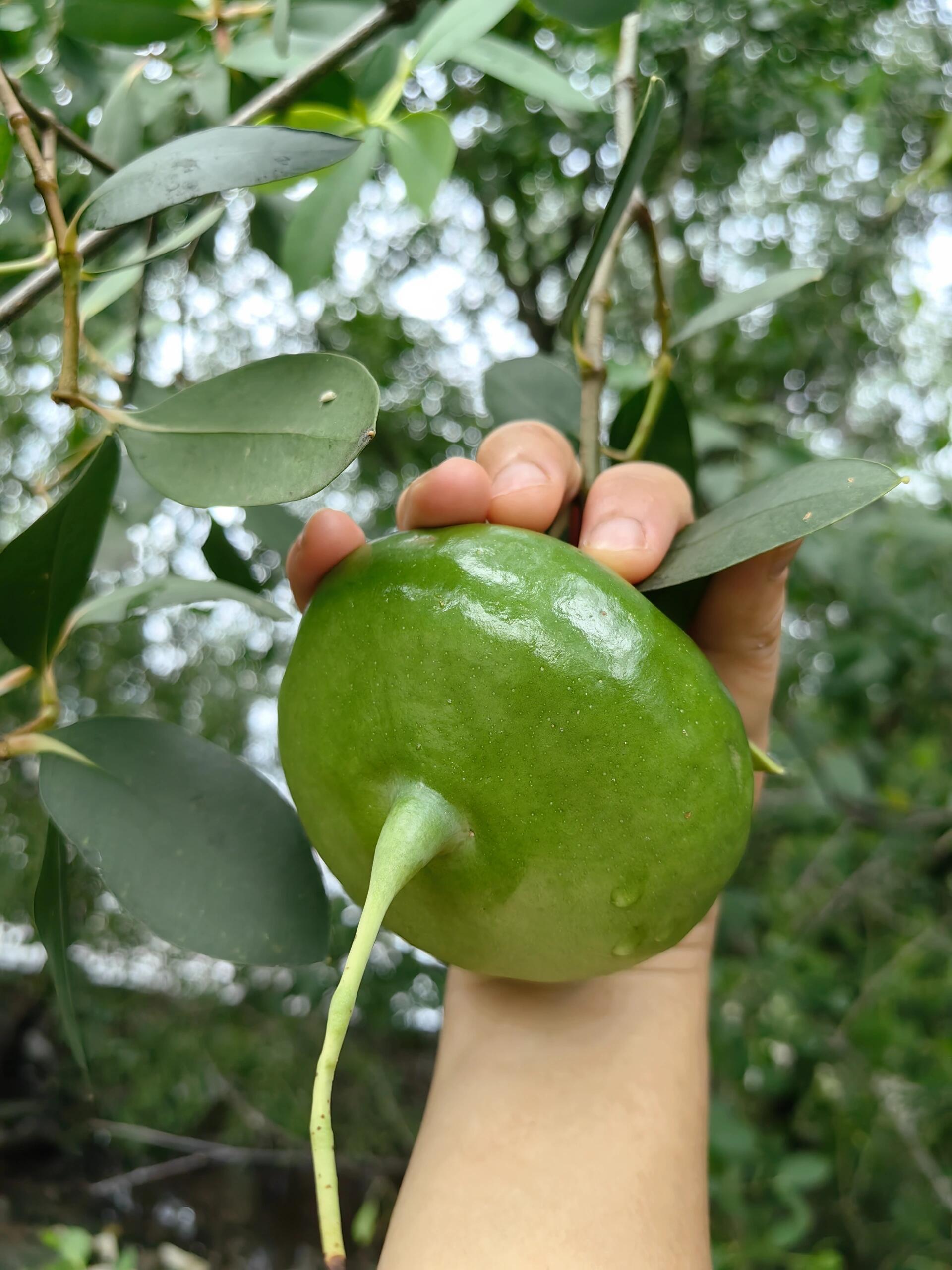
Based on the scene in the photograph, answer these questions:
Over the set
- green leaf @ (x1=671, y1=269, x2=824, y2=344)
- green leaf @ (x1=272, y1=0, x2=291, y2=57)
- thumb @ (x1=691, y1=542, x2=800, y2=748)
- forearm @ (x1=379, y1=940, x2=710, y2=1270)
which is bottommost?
forearm @ (x1=379, y1=940, x2=710, y2=1270)

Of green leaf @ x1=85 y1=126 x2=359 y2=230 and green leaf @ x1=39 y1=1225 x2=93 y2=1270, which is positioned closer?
green leaf @ x1=85 y1=126 x2=359 y2=230

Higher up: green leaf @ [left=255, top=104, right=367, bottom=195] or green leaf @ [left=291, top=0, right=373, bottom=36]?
green leaf @ [left=291, top=0, right=373, bottom=36]

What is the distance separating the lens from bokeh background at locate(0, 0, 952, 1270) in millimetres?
1273

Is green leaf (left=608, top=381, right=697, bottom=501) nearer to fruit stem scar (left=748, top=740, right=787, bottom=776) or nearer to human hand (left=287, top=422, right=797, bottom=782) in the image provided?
human hand (left=287, top=422, right=797, bottom=782)

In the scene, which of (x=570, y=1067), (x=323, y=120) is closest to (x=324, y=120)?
(x=323, y=120)

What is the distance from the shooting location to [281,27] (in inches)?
21.4

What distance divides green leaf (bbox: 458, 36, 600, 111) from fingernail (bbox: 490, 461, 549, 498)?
0.82 feet

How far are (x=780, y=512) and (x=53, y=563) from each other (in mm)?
352

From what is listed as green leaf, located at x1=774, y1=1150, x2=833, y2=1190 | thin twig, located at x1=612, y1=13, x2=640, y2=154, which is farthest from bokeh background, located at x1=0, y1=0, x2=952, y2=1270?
thin twig, located at x1=612, y1=13, x2=640, y2=154

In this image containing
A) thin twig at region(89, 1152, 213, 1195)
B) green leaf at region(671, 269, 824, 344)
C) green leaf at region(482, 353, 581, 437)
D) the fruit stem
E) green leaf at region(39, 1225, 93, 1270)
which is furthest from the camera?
thin twig at region(89, 1152, 213, 1195)

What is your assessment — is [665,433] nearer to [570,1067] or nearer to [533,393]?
[533,393]

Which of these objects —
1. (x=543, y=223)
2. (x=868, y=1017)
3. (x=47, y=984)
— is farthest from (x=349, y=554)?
(x=47, y=984)

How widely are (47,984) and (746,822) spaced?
2354 millimetres

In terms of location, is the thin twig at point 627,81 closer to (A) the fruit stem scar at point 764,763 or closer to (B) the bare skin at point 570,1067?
(B) the bare skin at point 570,1067
